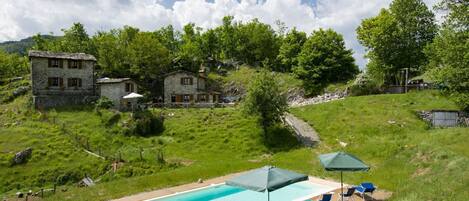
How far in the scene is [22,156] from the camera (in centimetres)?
3400

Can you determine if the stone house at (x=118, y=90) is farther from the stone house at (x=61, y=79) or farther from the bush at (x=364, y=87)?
the bush at (x=364, y=87)

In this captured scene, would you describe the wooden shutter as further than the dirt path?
Yes

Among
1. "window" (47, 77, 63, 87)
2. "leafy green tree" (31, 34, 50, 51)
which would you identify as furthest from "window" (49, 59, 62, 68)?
"leafy green tree" (31, 34, 50, 51)

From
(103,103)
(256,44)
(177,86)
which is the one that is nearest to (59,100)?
(103,103)

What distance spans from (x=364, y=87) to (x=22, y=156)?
Answer: 4248 cm

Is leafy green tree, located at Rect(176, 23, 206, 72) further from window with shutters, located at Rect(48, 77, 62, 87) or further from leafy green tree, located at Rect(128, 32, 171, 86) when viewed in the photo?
window with shutters, located at Rect(48, 77, 62, 87)

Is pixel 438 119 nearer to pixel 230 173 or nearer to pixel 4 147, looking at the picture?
pixel 230 173

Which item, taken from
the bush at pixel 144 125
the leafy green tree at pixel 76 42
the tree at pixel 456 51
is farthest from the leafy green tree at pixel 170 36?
the tree at pixel 456 51

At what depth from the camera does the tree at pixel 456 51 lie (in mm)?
27503

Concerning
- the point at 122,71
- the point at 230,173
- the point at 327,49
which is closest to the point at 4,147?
the point at 230,173

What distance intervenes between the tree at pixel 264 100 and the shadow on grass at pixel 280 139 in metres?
0.98

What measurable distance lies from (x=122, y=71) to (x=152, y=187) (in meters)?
44.0

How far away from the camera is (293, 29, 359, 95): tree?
189 feet

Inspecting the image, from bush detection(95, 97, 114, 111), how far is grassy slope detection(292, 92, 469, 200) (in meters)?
25.1
